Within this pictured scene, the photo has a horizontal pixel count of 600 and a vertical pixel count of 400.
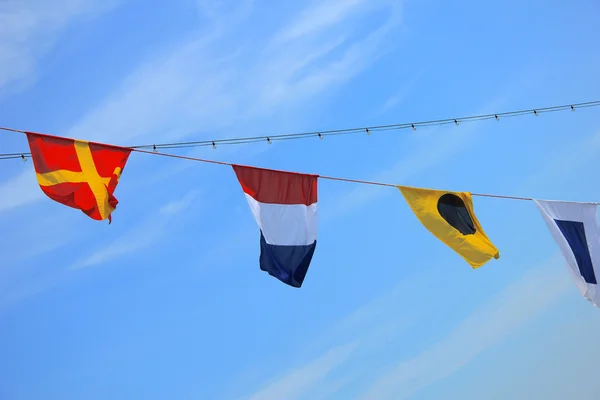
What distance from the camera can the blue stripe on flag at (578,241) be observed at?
13.3m

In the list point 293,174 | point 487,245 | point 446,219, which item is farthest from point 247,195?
point 487,245

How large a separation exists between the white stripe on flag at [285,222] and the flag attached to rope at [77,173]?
2.16m

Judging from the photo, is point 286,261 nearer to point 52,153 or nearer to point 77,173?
point 77,173

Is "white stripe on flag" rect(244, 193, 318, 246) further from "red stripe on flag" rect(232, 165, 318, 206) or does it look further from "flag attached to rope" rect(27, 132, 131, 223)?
"flag attached to rope" rect(27, 132, 131, 223)

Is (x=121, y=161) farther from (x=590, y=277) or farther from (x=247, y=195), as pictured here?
(x=590, y=277)

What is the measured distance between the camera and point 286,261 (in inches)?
433

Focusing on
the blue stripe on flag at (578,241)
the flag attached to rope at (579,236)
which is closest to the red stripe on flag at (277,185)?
the flag attached to rope at (579,236)

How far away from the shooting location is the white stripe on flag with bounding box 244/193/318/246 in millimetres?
Result: 10961

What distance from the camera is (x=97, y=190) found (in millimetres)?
9875

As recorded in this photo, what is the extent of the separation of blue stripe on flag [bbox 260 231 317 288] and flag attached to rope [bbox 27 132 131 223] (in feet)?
7.86

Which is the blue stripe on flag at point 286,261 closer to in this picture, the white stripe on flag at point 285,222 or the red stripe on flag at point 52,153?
the white stripe on flag at point 285,222

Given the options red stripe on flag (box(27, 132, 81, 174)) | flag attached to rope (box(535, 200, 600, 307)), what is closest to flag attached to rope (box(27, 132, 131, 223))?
red stripe on flag (box(27, 132, 81, 174))

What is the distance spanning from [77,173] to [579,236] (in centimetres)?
888

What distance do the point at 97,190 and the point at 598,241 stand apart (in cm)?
891
